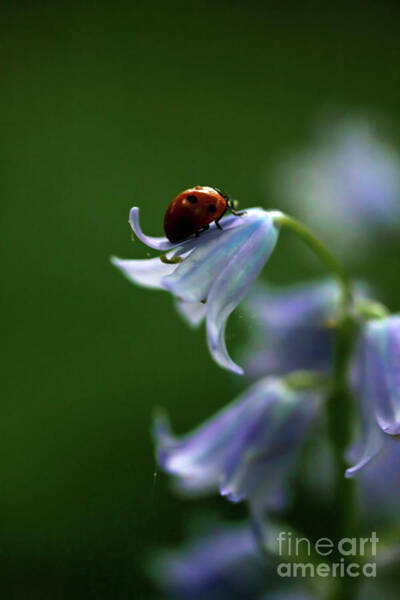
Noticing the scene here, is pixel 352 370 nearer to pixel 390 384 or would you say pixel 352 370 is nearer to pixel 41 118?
pixel 390 384

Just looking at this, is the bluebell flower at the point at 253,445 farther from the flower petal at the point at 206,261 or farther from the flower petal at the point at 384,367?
the flower petal at the point at 206,261

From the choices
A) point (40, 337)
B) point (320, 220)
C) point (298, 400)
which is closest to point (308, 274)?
point (320, 220)

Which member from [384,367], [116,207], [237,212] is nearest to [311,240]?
[237,212]

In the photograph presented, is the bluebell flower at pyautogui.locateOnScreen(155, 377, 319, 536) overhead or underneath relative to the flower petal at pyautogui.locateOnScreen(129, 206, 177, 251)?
underneath

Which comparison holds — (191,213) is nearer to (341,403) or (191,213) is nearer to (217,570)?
(341,403)

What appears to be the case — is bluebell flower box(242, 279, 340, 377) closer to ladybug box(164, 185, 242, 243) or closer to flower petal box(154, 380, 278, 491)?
flower petal box(154, 380, 278, 491)

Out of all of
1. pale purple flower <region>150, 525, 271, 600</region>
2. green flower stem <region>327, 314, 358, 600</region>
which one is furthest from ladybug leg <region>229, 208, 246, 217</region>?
pale purple flower <region>150, 525, 271, 600</region>
